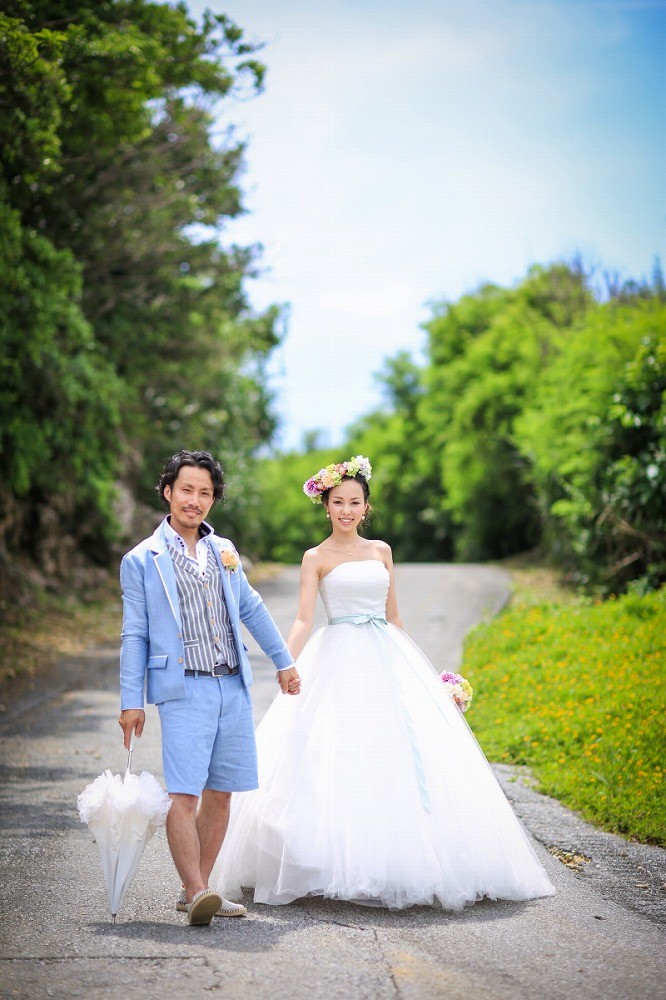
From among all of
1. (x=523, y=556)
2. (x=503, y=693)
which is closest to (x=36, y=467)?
(x=503, y=693)

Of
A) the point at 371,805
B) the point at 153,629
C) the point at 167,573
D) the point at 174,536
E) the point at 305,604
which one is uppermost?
the point at 174,536

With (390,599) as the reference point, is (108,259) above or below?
above

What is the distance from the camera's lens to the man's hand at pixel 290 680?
5.10 meters

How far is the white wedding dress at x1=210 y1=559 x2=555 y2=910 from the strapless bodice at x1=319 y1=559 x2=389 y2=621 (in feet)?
0.54

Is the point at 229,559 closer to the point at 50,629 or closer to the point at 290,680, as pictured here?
the point at 290,680

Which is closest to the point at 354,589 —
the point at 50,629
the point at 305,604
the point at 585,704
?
the point at 305,604

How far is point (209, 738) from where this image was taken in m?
4.66

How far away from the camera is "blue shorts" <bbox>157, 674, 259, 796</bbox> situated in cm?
456

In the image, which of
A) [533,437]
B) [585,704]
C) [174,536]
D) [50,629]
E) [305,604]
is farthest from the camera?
[533,437]

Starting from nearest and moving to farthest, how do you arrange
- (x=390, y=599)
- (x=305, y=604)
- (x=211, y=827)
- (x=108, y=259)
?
(x=211, y=827)
(x=305, y=604)
(x=390, y=599)
(x=108, y=259)

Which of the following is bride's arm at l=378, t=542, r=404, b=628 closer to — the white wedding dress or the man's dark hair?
the white wedding dress

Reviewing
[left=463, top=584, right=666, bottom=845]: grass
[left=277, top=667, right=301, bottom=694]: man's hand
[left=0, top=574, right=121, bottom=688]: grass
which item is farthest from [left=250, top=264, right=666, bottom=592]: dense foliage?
[left=0, top=574, right=121, bottom=688]: grass

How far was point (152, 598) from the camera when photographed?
4691 millimetres

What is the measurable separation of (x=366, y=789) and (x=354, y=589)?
1120mm
